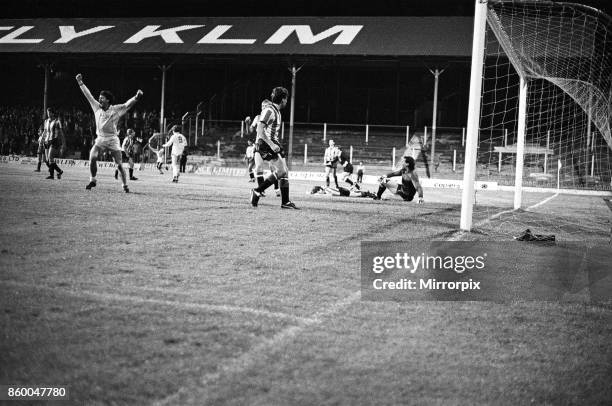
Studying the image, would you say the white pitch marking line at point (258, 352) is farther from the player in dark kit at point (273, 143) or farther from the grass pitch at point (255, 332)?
the player in dark kit at point (273, 143)

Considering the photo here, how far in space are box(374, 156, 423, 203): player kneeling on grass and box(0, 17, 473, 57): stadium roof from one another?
1524cm

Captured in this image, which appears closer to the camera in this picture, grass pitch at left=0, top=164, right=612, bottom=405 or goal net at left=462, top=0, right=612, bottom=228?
grass pitch at left=0, top=164, right=612, bottom=405

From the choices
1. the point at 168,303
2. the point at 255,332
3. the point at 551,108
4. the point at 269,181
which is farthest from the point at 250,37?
the point at 255,332

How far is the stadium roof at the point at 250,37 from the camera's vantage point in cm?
3070

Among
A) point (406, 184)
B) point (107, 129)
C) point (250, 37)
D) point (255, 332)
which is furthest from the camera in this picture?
point (250, 37)

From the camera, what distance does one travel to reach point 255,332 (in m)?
3.77

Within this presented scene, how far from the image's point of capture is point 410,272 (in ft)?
19.0

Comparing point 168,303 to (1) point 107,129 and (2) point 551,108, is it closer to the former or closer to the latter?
(1) point 107,129

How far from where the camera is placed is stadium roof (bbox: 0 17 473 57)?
3070 centimetres

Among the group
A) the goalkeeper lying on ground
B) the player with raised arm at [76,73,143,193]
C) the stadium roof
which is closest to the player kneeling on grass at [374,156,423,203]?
the goalkeeper lying on ground

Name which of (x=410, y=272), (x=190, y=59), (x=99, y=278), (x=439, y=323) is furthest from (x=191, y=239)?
(x=190, y=59)

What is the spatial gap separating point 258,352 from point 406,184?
1207 centimetres

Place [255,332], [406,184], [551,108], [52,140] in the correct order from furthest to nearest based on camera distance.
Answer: [551,108] → [52,140] → [406,184] → [255,332]

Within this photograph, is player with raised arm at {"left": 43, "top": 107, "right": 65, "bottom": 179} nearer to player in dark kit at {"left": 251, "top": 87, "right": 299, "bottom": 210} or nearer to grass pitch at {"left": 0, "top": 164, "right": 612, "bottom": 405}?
player in dark kit at {"left": 251, "top": 87, "right": 299, "bottom": 210}
